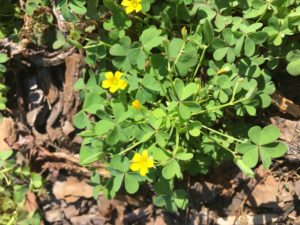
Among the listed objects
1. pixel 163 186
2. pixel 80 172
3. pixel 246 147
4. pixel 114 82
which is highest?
pixel 114 82

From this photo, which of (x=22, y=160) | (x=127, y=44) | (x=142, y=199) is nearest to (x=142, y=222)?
(x=142, y=199)

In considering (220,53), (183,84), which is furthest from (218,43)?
(183,84)

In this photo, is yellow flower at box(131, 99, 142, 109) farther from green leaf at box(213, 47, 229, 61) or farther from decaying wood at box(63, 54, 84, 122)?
decaying wood at box(63, 54, 84, 122)

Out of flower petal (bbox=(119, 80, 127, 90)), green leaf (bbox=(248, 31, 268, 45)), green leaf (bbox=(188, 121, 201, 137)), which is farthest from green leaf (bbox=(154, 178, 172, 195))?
green leaf (bbox=(248, 31, 268, 45))

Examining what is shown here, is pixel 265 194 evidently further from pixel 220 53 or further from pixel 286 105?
pixel 220 53

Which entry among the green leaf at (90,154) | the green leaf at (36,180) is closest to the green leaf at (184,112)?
the green leaf at (90,154)

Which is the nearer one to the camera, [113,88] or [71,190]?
[113,88]

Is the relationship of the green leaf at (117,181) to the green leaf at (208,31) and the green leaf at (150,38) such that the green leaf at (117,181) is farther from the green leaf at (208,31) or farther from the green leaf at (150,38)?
the green leaf at (208,31)
